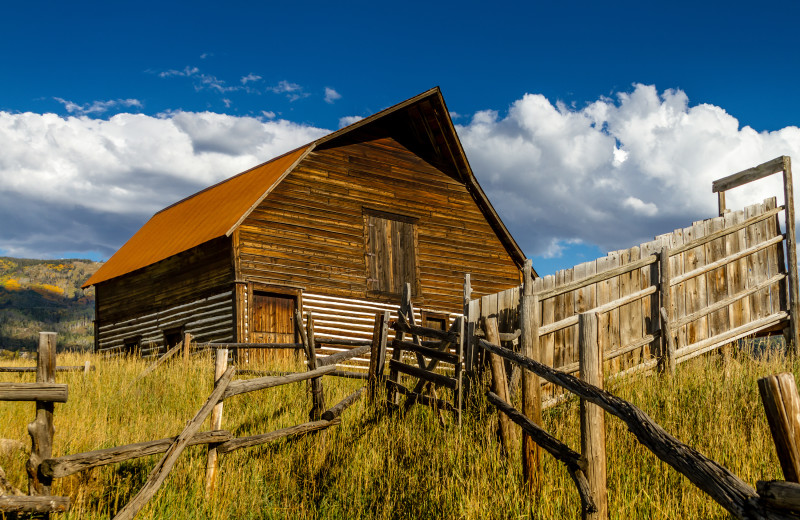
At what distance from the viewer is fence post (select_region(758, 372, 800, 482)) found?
10.3ft

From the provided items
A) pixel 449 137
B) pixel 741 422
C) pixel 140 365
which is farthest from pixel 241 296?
pixel 741 422

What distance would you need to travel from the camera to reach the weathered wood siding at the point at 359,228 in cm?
1748

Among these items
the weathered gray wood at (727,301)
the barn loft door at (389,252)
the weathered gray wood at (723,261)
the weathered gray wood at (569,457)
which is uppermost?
the barn loft door at (389,252)

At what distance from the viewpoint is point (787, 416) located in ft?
10.3

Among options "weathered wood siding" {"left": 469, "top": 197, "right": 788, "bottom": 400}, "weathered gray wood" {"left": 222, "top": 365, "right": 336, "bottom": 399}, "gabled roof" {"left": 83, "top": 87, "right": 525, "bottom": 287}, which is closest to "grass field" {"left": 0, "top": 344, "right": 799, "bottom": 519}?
"weathered gray wood" {"left": 222, "top": 365, "right": 336, "bottom": 399}

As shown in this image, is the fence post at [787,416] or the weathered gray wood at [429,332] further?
the weathered gray wood at [429,332]

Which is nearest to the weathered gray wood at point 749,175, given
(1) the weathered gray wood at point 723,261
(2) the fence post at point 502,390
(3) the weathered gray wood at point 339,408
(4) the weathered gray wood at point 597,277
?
(1) the weathered gray wood at point 723,261

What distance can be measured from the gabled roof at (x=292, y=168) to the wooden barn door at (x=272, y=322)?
2030 millimetres

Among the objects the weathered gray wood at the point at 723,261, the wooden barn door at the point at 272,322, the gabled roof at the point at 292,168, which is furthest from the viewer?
the gabled roof at the point at 292,168

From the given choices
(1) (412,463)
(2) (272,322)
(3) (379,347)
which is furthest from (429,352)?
(2) (272,322)

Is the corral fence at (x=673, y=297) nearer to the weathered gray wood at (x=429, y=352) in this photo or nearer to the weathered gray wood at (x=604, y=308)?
the weathered gray wood at (x=604, y=308)

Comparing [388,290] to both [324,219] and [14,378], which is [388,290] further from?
[14,378]

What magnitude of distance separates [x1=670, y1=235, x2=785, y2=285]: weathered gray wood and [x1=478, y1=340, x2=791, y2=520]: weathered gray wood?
19.9 feet

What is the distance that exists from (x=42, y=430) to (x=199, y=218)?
15229 mm
